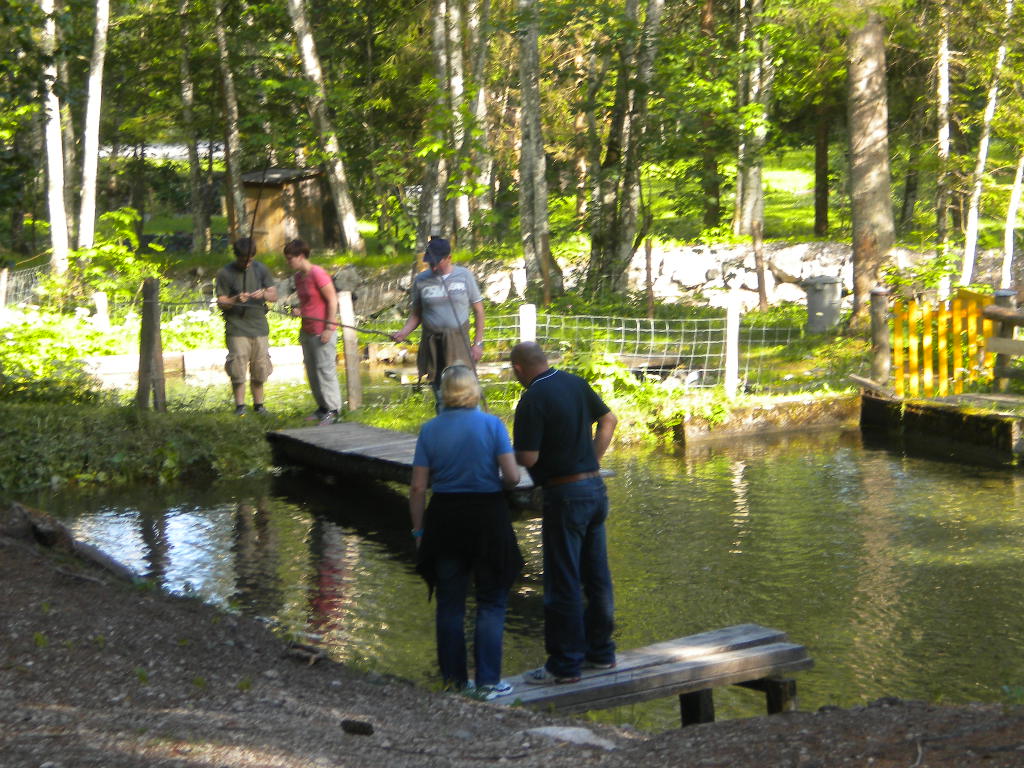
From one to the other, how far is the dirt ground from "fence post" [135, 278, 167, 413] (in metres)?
6.74

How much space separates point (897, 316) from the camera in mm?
16109

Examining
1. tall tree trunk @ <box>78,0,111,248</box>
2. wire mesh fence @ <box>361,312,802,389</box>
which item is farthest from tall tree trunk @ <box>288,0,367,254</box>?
wire mesh fence @ <box>361,312,802,389</box>

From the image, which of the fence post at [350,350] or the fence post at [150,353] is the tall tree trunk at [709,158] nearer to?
the fence post at [350,350]

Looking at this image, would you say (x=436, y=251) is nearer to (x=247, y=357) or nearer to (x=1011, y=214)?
(x=247, y=357)

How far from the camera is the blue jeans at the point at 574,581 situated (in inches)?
258

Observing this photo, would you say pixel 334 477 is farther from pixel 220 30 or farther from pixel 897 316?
pixel 220 30

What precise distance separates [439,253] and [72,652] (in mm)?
6000

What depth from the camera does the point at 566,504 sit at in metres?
6.60

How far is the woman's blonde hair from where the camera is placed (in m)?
6.44

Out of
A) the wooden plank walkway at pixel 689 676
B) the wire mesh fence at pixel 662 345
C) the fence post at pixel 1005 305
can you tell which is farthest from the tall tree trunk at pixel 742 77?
the wooden plank walkway at pixel 689 676

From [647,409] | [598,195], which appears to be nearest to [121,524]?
[647,409]

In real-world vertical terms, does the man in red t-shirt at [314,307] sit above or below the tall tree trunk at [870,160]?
below

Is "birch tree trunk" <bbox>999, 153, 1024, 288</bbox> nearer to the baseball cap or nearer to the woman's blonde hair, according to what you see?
the baseball cap

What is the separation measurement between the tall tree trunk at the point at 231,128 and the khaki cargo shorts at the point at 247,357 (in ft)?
56.1
